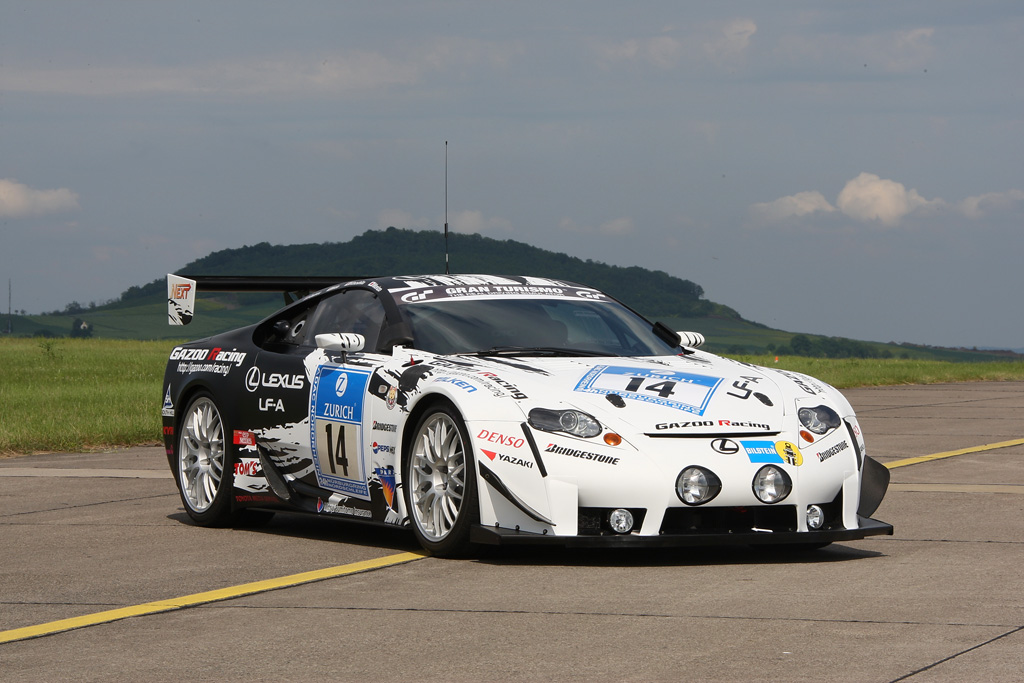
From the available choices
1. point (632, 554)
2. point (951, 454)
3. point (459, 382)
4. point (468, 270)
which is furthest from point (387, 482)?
point (468, 270)

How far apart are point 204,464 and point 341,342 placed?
5.87 feet

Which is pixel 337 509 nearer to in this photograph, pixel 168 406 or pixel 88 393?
pixel 168 406

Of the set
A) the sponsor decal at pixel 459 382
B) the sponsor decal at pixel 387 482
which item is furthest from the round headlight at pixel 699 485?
the sponsor decal at pixel 387 482

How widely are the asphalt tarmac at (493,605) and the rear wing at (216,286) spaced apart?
1763 mm

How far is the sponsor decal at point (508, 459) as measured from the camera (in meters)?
6.62

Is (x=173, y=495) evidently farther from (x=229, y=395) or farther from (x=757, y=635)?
(x=757, y=635)

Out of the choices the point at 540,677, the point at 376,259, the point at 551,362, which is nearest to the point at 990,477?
the point at 551,362

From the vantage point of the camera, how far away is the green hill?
125562 mm

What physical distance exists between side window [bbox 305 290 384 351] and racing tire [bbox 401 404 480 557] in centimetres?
90

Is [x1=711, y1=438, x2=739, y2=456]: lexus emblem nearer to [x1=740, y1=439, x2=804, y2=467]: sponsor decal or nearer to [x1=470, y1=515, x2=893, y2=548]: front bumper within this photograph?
[x1=740, y1=439, x2=804, y2=467]: sponsor decal

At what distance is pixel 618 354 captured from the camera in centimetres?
791

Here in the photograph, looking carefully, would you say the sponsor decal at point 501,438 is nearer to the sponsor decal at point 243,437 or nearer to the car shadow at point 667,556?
the car shadow at point 667,556

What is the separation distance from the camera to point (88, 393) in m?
24.4

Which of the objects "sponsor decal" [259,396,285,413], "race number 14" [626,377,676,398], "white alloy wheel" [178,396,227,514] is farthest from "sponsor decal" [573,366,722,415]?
"white alloy wheel" [178,396,227,514]
